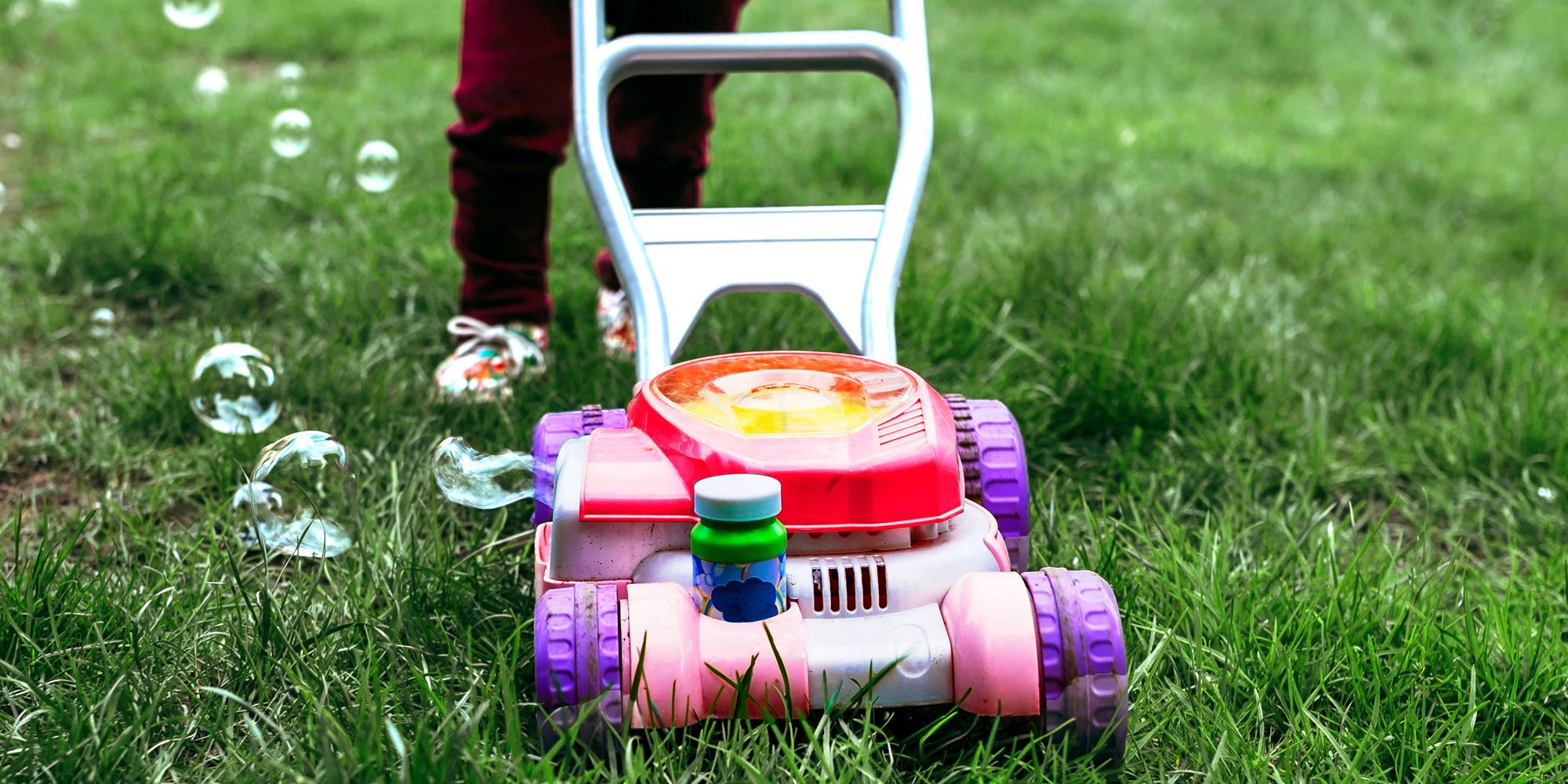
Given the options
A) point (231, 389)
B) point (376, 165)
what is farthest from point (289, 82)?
point (231, 389)

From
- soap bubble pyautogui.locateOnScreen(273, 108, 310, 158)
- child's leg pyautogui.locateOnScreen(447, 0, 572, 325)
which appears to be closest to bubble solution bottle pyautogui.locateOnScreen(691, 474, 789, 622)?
child's leg pyautogui.locateOnScreen(447, 0, 572, 325)

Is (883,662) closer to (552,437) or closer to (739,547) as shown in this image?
(739,547)

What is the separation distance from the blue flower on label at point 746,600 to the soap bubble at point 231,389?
1028 mm

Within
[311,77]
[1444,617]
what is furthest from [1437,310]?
[311,77]

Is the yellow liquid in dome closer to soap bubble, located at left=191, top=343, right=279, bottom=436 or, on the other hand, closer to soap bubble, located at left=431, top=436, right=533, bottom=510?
soap bubble, located at left=431, top=436, right=533, bottom=510

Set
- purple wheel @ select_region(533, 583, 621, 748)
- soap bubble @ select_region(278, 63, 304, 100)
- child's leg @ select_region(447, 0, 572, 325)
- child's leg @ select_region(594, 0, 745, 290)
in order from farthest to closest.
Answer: soap bubble @ select_region(278, 63, 304, 100) → child's leg @ select_region(594, 0, 745, 290) → child's leg @ select_region(447, 0, 572, 325) → purple wheel @ select_region(533, 583, 621, 748)

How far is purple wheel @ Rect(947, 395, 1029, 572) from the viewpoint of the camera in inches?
59.9

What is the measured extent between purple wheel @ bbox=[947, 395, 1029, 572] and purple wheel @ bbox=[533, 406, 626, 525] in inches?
15.5

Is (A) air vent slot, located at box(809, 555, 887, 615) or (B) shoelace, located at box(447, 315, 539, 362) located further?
(B) shoelace, located at box(447, 315, 539, 362)

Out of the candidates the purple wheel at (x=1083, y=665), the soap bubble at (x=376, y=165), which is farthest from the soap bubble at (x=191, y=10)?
the purple wheel at (x=1083, y=665)

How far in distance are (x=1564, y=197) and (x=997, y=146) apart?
167cm

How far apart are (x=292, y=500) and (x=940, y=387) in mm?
1085

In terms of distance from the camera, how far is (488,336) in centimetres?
220

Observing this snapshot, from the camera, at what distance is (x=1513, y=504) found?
203 cm
